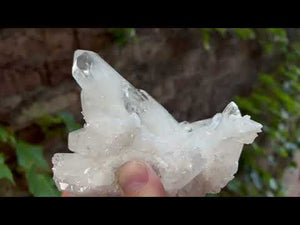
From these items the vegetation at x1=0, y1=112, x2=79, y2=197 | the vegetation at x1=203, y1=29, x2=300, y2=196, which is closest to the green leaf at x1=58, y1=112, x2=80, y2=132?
the vegetation at x1=0, y1=112, x2=79, y2=197

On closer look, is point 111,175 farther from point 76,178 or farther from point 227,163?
point 227,163

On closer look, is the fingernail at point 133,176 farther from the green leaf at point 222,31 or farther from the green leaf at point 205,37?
the green leaf at point 222,31

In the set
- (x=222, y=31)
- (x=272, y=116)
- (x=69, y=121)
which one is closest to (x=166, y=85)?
(x=222, y=31)

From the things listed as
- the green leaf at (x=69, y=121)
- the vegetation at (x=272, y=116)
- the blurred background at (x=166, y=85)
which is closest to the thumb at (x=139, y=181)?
the blurred background at (x=166, y=85)

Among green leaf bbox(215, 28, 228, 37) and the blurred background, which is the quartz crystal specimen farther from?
green leaf bbox(215, 28, 228, 37)

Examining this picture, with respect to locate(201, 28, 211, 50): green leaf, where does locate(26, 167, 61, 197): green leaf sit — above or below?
below
